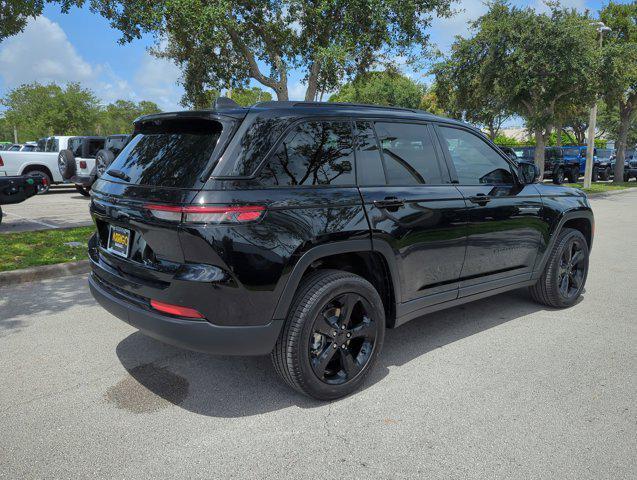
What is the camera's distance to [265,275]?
2746mm

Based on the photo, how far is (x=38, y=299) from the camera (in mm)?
5066

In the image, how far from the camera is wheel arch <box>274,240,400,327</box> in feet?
9.36

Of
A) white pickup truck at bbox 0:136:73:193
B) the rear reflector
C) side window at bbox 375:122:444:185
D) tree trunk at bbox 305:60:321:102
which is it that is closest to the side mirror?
side window at bbox 375:122:444:185

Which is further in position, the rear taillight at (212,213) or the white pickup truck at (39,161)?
the white pickup truck at (39,161)

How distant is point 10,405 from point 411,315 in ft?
8.67

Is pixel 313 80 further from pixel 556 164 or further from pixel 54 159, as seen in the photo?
pixel 556 164

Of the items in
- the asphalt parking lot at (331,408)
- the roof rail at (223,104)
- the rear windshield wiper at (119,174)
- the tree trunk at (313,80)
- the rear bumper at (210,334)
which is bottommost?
the asphalt parking lot at (331,408)

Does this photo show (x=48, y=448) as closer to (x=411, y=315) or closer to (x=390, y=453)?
(x=390, y=453)

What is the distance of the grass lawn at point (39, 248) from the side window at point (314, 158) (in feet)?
14.4

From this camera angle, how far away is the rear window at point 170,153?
2.86 m

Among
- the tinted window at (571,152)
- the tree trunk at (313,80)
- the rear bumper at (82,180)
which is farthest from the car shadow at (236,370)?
the tinted window at (571,152)

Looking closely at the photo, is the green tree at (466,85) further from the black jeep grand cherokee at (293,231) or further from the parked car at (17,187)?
the black jeep grand cherokee at (293,231)

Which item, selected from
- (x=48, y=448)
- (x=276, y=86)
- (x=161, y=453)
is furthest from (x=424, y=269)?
(x=276, y=86)

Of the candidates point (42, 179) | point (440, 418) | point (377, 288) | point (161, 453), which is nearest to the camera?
point (161, 453)
